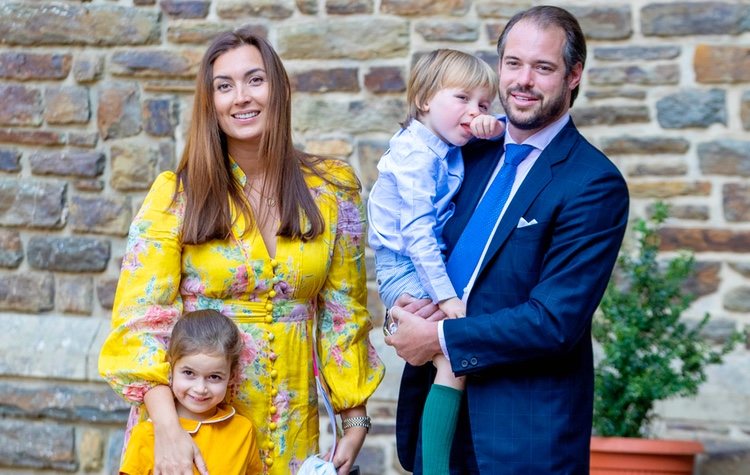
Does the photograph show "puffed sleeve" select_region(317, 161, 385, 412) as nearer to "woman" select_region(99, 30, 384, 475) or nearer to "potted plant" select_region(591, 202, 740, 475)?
"woman" select_region(99, 30, 384, 475)

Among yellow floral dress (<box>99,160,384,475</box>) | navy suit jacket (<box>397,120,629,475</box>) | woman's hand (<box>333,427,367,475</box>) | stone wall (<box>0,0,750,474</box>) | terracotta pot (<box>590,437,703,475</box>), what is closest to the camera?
navy suit jacket (<box>397,120,629,475</box>)

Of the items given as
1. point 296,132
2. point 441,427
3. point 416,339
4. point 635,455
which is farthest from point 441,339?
point 296,132

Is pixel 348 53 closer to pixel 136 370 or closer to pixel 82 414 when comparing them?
pixel 82 414

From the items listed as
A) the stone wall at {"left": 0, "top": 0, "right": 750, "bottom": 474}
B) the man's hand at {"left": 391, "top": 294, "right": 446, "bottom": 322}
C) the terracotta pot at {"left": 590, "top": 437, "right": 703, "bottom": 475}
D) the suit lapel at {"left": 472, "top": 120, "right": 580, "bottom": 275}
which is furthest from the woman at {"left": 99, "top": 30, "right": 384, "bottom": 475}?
the stone wall at {"left": 0, "top": 0, "right": 750, "bottom": 474}

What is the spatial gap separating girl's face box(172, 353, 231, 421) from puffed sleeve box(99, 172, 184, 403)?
1.6 inches

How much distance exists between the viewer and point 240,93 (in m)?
2.95

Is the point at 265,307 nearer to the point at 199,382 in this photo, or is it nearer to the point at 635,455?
the point at 199,382

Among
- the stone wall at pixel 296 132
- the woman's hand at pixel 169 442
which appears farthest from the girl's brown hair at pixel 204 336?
the stone wall at pixel 296 132

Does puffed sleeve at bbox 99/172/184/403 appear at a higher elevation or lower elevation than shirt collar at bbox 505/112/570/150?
lower

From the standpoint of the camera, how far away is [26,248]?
213 inches

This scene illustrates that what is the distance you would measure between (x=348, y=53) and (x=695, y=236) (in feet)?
5.37

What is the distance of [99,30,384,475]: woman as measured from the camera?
2867mm

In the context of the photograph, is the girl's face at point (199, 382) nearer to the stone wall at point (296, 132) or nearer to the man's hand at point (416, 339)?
the man's hand at point (416, 339)

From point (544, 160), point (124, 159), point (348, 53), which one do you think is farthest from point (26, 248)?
point (544, 160)
